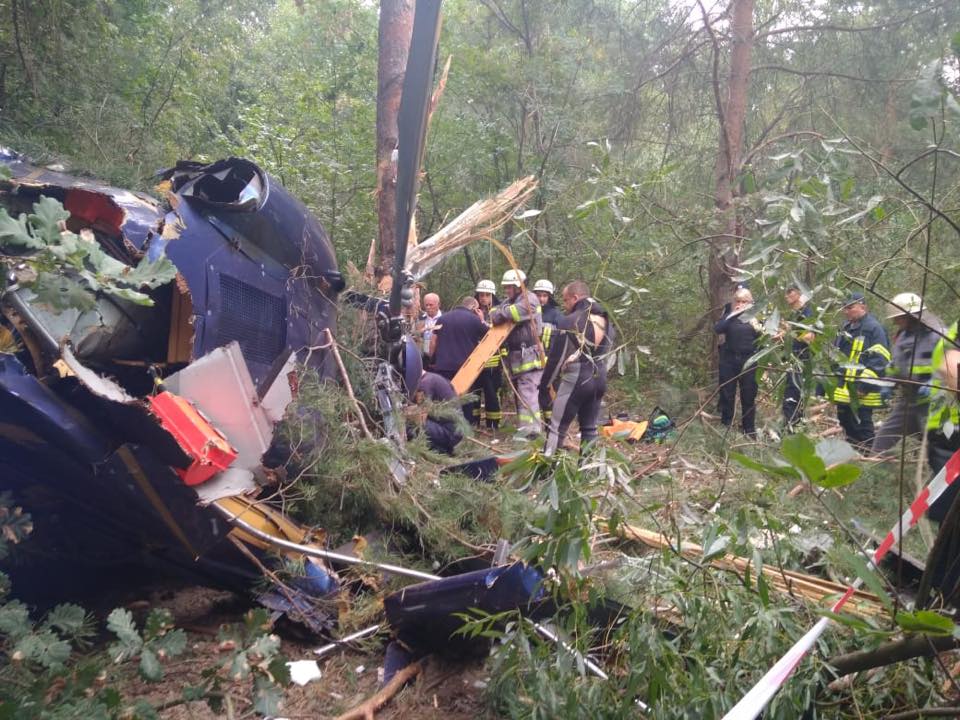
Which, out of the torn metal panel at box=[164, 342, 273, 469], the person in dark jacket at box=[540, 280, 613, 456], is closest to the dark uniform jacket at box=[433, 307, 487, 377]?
the person in dark jacket at box=[540, 280, 613, 456]

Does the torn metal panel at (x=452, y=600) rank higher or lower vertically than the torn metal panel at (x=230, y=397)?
lower

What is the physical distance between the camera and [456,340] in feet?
24.2

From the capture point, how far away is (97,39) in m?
6.90

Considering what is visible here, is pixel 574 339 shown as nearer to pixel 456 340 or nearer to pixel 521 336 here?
pixel 521 336

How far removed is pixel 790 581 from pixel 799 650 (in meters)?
0.53

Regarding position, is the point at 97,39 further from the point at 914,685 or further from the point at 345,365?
the point at 914,685

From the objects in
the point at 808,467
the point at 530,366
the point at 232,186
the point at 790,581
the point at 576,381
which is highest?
the point at 232,186

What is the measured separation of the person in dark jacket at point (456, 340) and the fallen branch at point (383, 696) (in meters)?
4.25

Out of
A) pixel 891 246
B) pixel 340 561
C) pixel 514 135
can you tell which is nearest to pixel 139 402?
pixel 340 561

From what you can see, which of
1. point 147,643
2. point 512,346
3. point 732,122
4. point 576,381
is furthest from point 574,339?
point 732,122

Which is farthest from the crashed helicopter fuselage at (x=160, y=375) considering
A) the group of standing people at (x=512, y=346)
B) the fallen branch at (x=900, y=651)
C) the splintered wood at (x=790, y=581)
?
the group of standing people at (x=512, y=346)

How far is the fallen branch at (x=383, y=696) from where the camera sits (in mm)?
2766

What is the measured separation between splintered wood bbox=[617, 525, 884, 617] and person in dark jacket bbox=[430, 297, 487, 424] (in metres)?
4.51

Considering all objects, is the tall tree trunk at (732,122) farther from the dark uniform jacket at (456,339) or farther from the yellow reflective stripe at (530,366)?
the dark uniform jacket at (456,339)
